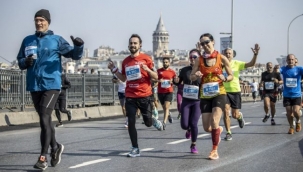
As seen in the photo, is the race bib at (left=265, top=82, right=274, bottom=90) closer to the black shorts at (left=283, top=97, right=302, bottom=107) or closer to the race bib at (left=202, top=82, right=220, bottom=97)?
the black shorts at (left=283, top=97, right=302, bottom=107)

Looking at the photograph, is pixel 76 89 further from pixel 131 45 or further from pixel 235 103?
pixel 131 45

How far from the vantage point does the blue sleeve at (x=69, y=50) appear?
29.0 ft

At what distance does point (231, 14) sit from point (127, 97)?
46820 millimetres

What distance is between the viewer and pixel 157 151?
1153 cm

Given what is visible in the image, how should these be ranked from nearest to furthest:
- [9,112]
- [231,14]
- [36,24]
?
[36,24], [9,112], [231,14]

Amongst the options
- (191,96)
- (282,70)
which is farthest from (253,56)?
(282,70)

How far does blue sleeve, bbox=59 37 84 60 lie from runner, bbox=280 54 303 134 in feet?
26.4

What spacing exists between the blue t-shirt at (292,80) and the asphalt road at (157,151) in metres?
0.96

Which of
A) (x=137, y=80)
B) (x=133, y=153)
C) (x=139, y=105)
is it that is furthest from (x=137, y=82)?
(x=133, y=153)

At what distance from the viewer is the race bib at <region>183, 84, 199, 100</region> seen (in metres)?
12.1

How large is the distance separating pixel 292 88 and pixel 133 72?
6317 millimetres

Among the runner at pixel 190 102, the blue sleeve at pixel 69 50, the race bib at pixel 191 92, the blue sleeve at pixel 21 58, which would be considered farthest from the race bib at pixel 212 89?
the blue sleeve at pixel 21 58

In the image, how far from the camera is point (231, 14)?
56.8m

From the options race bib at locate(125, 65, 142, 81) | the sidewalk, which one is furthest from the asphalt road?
the sidewalk
